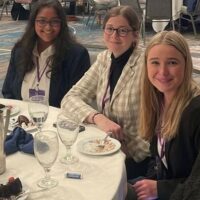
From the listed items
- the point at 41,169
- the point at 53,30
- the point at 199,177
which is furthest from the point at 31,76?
the point at 199,177

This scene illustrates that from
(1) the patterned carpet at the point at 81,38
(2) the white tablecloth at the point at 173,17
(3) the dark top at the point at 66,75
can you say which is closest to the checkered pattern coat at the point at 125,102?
(3) the dark top at the point at 66,75

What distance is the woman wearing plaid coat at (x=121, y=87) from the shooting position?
7.28 ft

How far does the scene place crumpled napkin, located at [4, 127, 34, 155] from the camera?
5.26 feet

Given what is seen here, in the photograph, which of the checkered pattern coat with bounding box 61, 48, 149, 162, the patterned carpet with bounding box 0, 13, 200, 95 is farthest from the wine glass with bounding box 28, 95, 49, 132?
the patterned carpet with bounding box 0, 13, 200, 95

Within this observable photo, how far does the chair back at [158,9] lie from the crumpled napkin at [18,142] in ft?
17.1

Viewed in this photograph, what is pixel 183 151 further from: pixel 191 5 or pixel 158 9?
pixel 191 5

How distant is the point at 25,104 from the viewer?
222 cm

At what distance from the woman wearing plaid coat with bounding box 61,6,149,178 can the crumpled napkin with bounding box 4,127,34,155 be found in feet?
1.62

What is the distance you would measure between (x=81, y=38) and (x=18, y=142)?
21.7 ft

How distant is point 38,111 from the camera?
1.77 metres

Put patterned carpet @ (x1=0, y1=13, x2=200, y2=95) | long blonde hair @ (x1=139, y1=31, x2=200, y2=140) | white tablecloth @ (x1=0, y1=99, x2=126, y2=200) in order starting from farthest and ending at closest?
patterned carpet @ (x1=0, y1=13, x2=200, y2=95) → long blonde hair @ (x1=139, y1=31, x2=200, y2=140) → white tablecloth @ (x1=0, y1=99, x2=126, y2=200)

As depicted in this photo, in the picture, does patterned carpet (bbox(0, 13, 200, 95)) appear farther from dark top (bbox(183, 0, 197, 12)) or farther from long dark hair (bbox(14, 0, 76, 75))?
long dark hair (bbox(14, 0, 76, 75))

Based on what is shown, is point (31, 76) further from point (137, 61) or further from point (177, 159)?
point (177, 159)

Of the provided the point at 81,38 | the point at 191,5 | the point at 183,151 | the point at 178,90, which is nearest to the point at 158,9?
the point at 191,5
